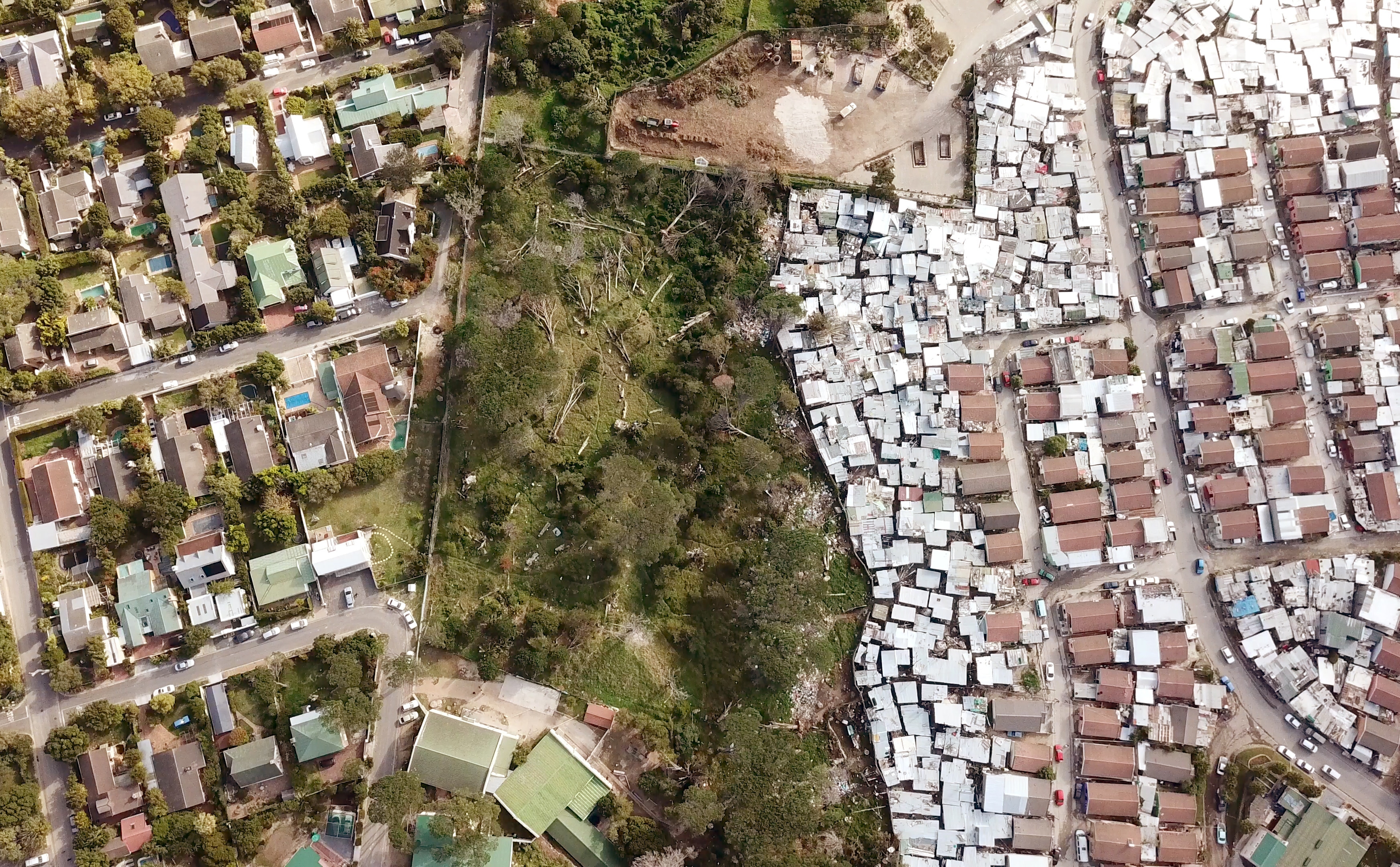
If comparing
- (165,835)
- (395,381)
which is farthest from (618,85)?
(165,835)

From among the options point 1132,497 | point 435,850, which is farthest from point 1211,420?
point 435,850

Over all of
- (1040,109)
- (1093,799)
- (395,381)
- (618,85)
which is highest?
(618,85)

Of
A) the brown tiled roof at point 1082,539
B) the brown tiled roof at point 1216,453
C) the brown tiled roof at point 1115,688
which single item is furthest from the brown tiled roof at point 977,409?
the brown tiled roof at point 1115,688

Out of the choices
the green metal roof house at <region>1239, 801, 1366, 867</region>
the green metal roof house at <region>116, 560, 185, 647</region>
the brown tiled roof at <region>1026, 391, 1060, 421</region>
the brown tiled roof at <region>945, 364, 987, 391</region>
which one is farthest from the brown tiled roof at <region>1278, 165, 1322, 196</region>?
the green metal roof house at <region>116, 560, 185, 647</region>

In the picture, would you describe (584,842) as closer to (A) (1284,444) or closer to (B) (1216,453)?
(B) (1216,453)

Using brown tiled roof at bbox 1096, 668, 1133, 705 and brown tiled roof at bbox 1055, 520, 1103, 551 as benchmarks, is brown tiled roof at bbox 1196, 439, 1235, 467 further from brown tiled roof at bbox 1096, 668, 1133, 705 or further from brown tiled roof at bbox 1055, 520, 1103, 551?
brown tiled roof at bbox 1096, 668, 1133, 705

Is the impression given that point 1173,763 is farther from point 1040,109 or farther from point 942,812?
point 1040,109
